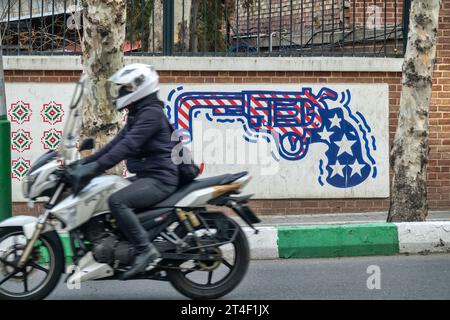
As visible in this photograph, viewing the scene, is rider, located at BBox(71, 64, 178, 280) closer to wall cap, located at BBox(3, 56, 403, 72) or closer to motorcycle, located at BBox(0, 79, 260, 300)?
motorcycle, located at BBox(0, 79, 260, 300)

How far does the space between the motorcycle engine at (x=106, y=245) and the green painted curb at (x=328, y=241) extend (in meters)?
2.80

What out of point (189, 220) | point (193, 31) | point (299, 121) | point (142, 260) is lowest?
point (142, 260)

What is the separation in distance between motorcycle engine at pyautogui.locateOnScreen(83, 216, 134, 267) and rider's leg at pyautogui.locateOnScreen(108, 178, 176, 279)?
0.08 m

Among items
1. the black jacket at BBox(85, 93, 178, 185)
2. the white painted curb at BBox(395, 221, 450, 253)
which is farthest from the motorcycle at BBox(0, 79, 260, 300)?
the white painted curb at BBox(395, 221, 450, 253)

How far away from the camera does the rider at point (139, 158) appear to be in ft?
21.1

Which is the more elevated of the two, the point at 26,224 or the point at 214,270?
the point at 26,224

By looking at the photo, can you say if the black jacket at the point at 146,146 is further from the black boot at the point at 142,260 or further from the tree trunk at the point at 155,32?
the tree trunk at the point at 155,32

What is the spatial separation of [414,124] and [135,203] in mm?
4320

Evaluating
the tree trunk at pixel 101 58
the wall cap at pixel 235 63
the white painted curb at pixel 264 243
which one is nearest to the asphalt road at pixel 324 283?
the white painted curb at pixel 264 243

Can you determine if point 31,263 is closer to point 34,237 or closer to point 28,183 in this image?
point 34,237

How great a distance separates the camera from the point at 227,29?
39.2 feet

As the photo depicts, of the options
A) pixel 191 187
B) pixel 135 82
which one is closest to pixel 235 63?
pixel 135 82
